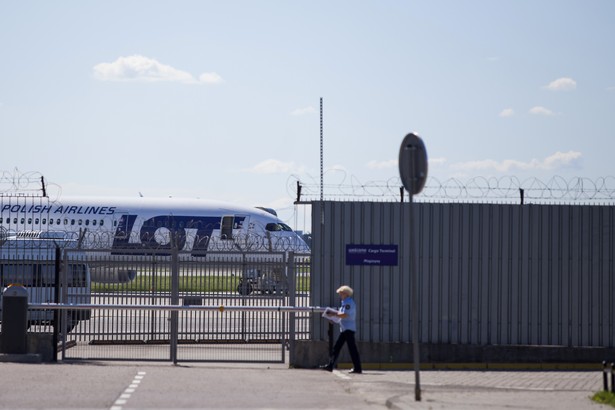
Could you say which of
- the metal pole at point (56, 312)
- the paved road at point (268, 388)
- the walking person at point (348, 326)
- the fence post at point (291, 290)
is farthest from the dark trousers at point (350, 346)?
the metal pole at point (56, 312)

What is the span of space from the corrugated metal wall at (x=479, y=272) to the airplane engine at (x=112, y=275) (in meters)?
3.80

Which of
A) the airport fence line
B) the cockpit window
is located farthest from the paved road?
the cockpit window

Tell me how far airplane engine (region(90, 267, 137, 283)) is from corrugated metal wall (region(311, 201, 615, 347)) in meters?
3.80

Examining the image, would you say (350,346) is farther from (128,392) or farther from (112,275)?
(112,275)

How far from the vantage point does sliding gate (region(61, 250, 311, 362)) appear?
835 inches

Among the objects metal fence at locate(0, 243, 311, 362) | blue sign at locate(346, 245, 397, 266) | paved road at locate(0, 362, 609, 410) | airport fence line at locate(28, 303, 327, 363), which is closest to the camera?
paved road at locate(0, 362, 609, 410)

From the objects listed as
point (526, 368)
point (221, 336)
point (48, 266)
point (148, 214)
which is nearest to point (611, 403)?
point (526, 368)

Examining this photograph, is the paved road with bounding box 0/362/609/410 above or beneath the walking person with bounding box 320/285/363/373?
beneath

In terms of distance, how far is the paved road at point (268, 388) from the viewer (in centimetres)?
1412

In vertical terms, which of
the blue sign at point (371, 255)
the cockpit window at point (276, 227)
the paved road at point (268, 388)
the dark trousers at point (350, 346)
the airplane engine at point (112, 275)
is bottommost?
the paved road at point (268, 388)

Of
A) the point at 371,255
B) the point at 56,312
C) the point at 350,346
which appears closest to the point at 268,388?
the point at 350,346

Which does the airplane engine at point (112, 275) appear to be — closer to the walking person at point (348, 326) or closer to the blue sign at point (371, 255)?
the blue sign at point (371, 255)

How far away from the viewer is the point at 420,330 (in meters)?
20.5

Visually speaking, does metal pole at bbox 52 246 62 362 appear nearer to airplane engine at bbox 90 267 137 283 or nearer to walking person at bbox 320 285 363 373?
airplane engine at bbox 90 267 137 283
